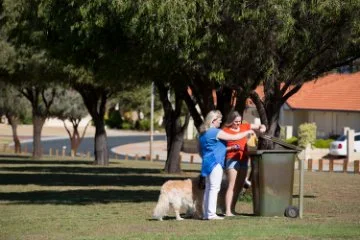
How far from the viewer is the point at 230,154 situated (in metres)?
15.5

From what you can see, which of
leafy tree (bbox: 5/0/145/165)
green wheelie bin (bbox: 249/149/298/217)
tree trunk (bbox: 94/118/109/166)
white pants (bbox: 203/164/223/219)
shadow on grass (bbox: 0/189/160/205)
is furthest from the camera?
tree trunk (bbox: 94/118/109/166)

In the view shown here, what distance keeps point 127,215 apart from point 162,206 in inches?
78.2

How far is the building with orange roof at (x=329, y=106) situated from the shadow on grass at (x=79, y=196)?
38.7 m

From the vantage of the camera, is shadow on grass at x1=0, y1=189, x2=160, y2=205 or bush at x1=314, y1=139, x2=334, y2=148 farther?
bush at x1=314, y1=139, x2=334, y2=148

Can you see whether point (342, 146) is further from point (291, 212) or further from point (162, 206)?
point (162, 206)

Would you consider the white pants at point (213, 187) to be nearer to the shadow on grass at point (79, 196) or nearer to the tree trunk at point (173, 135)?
the shadow on grass at point (79, 196)

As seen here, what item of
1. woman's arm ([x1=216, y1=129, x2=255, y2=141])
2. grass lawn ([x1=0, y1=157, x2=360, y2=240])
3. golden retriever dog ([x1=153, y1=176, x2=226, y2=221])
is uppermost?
woman's arm ([x1=216, y1=129, x2=255, y2=141])

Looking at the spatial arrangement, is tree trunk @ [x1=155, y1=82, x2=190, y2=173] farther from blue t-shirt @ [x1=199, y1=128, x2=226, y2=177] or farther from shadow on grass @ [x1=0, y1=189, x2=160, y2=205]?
blue t-shirt @ [x1=199, y1=128, x2=226, y2=177]

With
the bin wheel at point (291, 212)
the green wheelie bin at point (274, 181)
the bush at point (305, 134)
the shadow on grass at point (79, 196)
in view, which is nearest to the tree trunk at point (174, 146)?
the shadow on grass at point (79, 196)

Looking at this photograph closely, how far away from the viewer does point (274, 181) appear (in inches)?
617

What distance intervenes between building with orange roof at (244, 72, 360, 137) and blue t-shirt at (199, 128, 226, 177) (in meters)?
46.6

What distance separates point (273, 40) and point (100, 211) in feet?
14.7

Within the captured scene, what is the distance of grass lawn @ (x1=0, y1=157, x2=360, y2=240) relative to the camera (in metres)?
13.3

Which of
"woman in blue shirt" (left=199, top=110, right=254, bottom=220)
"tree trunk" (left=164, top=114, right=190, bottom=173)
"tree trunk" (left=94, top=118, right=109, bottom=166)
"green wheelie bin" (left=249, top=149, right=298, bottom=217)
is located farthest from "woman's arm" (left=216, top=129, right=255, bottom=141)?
"tree trunk" (left=94, top=118, right=109, bottom=166)
